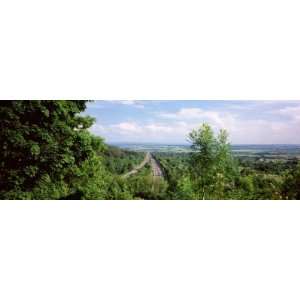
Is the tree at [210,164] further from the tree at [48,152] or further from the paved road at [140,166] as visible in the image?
the tree at [48,152]

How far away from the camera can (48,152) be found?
6.71 meters

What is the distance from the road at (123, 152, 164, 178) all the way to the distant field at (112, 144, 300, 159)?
0.39ft

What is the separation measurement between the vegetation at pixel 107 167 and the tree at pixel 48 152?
14 mm

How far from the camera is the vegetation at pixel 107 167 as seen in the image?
6637mm

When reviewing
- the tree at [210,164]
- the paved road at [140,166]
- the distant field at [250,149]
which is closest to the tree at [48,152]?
the paved road at [140,166]

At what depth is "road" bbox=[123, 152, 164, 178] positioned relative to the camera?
677 centimetres

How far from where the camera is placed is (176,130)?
6.72 meters

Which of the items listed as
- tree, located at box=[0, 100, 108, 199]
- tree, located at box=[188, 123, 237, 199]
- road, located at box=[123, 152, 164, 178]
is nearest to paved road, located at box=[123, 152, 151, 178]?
road, located at box=[123, 152, 164, 178]

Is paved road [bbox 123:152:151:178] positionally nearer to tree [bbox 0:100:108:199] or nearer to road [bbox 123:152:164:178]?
road [bbox 123:152:164:178]
